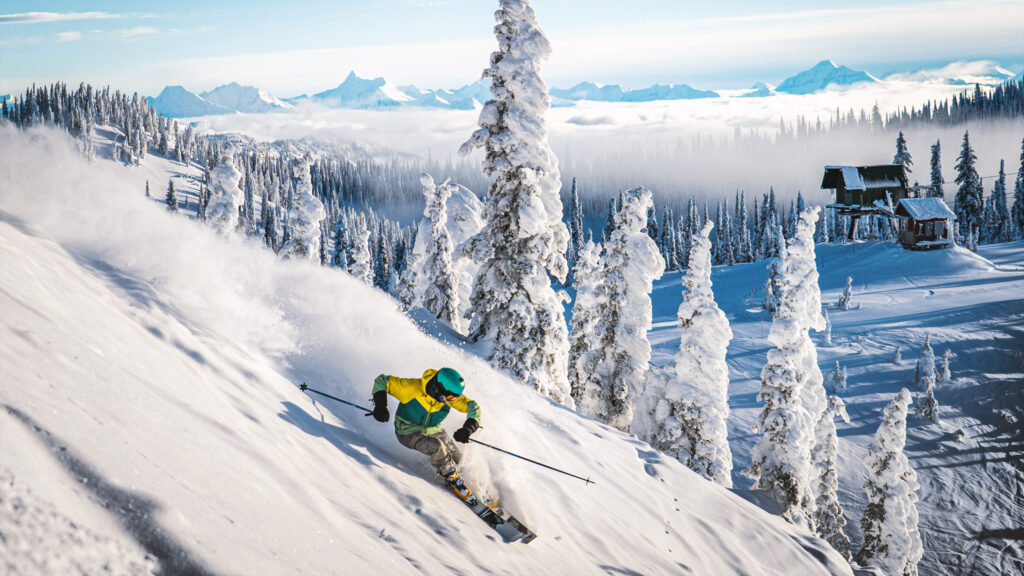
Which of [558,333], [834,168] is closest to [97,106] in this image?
[834,168]

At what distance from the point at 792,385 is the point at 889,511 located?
849 centimetres

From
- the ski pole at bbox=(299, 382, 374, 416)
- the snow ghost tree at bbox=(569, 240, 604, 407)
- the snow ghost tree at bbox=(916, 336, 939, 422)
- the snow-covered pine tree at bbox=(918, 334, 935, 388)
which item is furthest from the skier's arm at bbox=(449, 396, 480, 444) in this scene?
the snow-covered pine tree at bbox=(918, 334, 935, 388)

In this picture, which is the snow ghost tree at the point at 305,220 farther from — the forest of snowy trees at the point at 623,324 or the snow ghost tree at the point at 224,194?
the snow ghost tree at the point at 224,194

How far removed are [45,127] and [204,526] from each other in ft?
27.7

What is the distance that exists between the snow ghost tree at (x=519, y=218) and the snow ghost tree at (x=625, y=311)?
5.84m

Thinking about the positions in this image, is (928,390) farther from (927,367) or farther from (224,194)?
(224,194)

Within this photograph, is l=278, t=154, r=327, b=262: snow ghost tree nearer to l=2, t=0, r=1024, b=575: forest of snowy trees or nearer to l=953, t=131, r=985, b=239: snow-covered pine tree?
l=2, t=0, r=1024, b=575: forest of snowy trees

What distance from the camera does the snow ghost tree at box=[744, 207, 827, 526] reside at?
2386 cm

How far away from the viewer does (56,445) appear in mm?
4117

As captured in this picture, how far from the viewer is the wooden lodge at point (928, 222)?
66.8 metres

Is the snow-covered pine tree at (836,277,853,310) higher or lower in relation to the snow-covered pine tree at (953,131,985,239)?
lower

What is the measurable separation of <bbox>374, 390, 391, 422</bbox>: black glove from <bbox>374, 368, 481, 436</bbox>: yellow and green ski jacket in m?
0.09

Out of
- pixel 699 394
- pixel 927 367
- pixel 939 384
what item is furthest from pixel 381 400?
pixel 939 384

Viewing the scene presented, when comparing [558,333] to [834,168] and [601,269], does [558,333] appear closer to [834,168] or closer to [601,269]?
[601,269]
